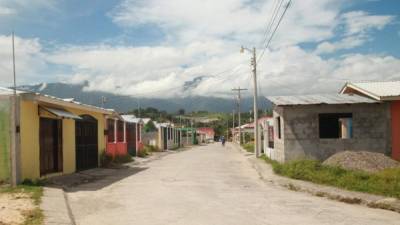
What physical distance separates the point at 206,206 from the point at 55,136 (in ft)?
28.9

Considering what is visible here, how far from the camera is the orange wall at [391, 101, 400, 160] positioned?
20047 mm

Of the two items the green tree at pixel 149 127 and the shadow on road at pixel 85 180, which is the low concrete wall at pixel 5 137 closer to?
the shadow on road at pixel 85 180

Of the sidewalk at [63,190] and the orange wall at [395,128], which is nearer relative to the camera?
the sidewalk at [63,190]

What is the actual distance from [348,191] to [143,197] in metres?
5.56

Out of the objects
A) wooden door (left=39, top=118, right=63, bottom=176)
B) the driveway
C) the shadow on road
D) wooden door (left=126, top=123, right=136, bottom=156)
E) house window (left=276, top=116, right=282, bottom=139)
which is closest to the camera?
the driveway

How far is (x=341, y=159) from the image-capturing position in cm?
1747

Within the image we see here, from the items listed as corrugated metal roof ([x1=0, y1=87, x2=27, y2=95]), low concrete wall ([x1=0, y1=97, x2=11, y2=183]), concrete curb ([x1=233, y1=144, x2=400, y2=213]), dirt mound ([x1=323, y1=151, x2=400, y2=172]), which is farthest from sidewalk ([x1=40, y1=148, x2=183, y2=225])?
dirt mound ([x1=323, y1=151, x2=400, y2=172])

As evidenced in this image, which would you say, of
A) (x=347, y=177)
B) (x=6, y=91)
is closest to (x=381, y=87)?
(x=347, y=177)

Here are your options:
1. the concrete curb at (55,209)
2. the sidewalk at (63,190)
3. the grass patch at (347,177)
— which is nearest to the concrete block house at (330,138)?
the grass patch at (347,177)

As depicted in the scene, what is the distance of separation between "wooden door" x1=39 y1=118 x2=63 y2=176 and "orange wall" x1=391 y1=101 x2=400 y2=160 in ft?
44.2

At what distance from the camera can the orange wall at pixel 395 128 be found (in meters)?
20.0

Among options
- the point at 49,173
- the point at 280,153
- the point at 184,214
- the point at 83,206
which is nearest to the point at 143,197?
the point at 83,206

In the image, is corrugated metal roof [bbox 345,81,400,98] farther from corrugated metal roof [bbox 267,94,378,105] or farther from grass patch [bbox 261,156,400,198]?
grass patch [bbox 261,156,400,198]

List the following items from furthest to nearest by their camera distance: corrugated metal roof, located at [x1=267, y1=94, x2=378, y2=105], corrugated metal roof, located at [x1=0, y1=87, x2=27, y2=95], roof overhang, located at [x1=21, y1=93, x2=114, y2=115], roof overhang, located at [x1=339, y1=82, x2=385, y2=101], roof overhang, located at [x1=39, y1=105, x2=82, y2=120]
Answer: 1. roof overhang, located at [x1=339, y1=82, x2=385, y2=101]
2. corrugated metal roof, located at [x1=267, y1=94, x2=378, y2=105]
3. roof overhang, located at [x1=39, y1=105, x2=82, y2=120]
4. roof overhang, located at [x1=21, y1=93, x2=114, y2=115]
5. corrugated metal roof, located at [x1=0, y1=87, x2=27, y2=95]
